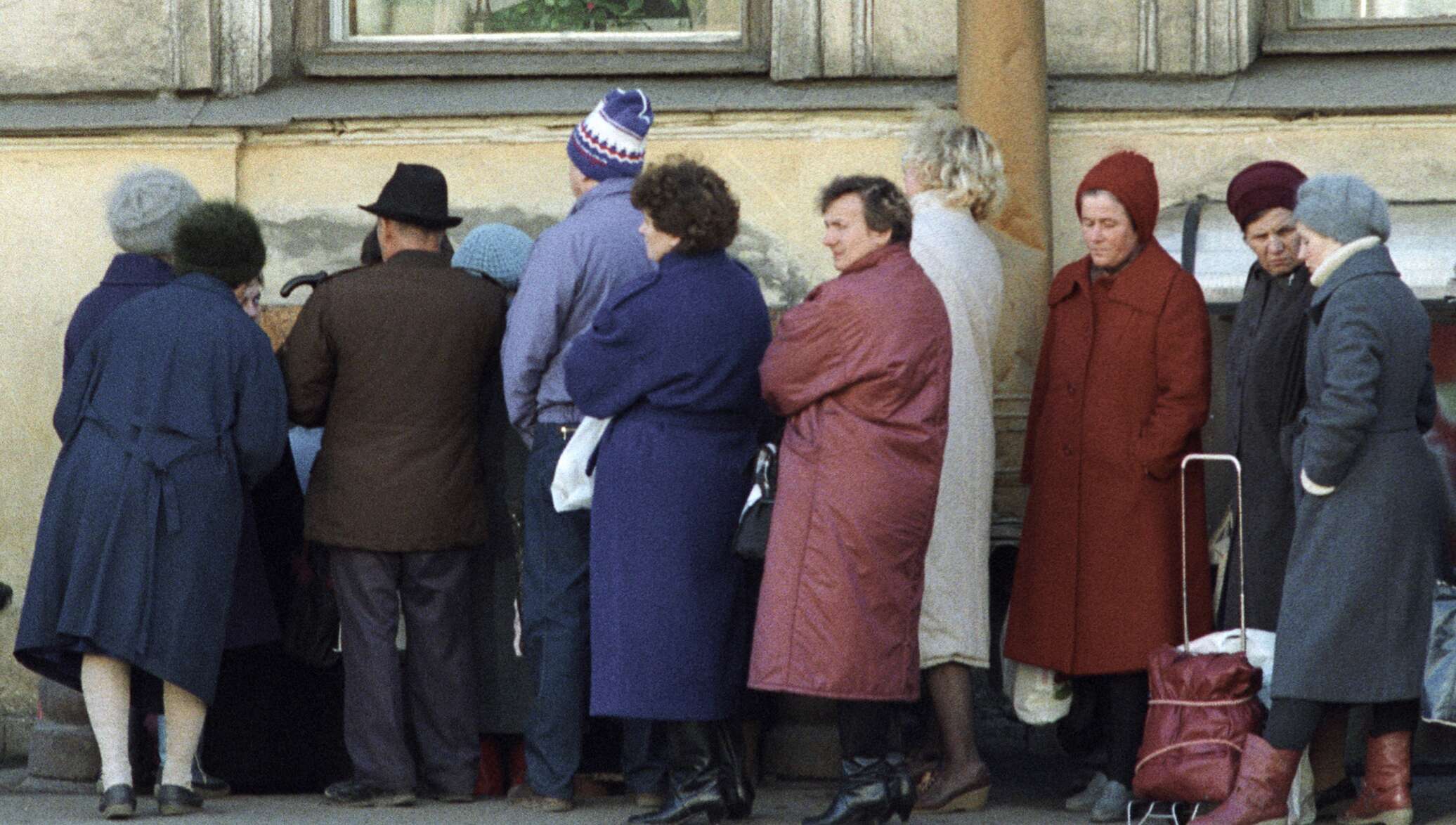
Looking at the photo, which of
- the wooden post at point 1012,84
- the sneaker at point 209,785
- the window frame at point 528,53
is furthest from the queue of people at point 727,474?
the window frame at point 528,53

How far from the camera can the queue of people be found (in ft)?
18.7

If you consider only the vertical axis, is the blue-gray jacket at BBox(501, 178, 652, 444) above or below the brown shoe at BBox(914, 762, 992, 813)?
above

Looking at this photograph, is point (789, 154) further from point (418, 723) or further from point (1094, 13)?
point (418, 723)

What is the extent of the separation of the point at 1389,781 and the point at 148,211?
3766 mm

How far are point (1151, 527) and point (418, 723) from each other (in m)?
2.13

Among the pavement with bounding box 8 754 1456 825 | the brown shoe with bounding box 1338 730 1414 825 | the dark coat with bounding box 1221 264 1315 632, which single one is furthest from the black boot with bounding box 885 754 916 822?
the brown shoe with bounding box 1338 730 1414 825

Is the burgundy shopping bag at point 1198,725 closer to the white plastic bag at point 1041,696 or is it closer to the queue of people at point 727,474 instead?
the queue of people at point 727,474

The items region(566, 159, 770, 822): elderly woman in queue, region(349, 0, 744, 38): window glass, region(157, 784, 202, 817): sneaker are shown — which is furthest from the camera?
region(349, 0, 744, 38): window glass

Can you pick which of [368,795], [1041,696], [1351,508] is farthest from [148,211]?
[1351,508]

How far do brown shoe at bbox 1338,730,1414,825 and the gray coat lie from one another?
23 cm

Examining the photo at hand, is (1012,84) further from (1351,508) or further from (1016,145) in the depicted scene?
(1351,508)

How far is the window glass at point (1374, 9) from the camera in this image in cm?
802

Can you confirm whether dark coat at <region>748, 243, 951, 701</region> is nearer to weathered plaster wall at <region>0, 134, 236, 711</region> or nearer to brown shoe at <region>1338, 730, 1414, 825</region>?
brown shoe at <region>1338, 730, 1414, 825</region>

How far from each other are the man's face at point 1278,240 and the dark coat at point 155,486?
8.92 feet
